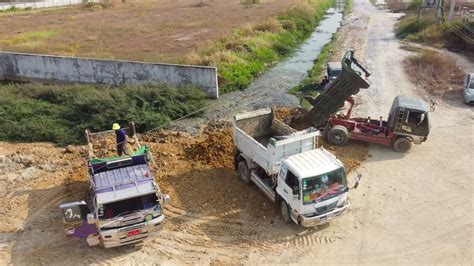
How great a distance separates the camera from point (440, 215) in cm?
1199

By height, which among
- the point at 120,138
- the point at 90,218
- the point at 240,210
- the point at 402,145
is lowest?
the point at 240,210

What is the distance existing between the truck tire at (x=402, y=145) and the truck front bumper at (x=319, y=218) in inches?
222

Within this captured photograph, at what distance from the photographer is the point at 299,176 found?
1066cm

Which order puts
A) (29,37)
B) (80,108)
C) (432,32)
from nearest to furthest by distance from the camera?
(80,108), (432,32), (29,37)

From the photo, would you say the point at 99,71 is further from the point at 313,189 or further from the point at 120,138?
the point at 313,189

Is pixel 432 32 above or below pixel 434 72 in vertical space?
above

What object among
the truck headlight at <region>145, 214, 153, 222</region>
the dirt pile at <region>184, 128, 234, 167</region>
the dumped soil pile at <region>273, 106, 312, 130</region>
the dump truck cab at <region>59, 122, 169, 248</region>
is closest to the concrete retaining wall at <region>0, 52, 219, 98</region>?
the dumped soil pile at <region>273, 106, 312, 130</region>

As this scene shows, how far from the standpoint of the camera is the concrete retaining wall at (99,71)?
22.3 metres

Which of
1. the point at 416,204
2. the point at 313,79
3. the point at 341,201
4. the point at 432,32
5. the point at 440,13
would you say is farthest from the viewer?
the point at 440,13

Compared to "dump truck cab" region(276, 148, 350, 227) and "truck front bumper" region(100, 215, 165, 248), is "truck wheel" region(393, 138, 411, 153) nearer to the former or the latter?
"dump truck cab" region(276, 148, 350, 227)

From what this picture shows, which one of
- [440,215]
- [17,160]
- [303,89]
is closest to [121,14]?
[303,89]

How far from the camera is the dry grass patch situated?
2294 centimetres

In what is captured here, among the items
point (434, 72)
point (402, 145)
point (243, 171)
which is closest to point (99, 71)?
point (243, 171)

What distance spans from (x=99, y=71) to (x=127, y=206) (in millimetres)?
15530
